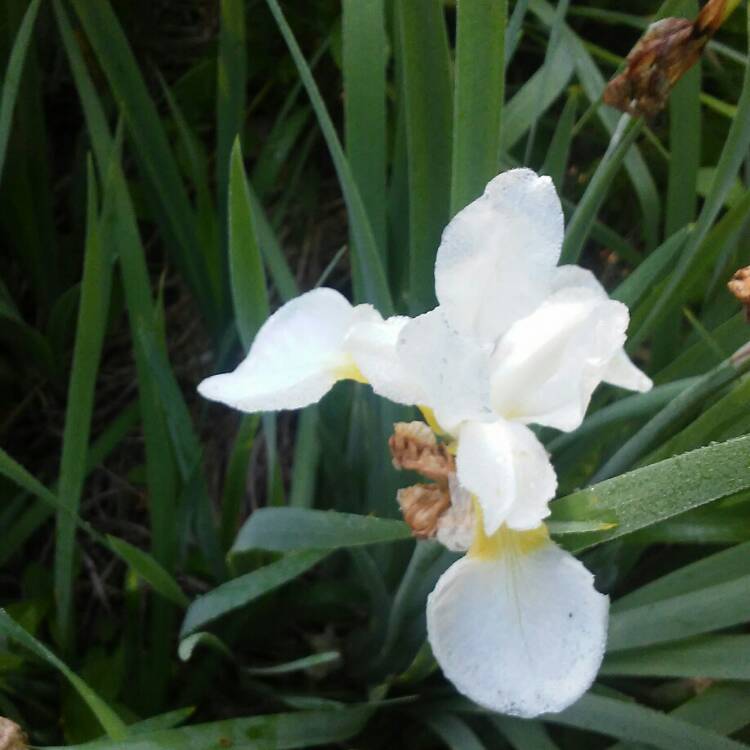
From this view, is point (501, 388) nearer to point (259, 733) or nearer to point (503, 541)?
point (503, 541)

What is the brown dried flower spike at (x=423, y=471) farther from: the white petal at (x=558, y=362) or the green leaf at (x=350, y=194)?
the green leaf at (x=350, y=194)

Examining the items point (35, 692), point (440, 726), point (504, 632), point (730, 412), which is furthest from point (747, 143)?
point (35, 692)

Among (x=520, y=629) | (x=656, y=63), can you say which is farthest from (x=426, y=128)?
(x=520, y=629)

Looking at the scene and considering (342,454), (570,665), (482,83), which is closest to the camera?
(570,665)

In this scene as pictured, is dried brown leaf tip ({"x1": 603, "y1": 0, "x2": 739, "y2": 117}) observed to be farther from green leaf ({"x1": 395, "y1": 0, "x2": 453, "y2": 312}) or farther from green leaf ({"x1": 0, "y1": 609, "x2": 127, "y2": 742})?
green leaf ({"x1": 0, "y1": 609, "x2": 127, "y2": 742})

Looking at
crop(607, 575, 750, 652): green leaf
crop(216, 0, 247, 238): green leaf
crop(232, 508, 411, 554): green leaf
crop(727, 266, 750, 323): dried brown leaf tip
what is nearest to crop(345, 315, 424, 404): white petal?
crop(232, 508, 411, 554): green leaf

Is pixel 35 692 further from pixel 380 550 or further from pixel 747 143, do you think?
pixel 747 143
